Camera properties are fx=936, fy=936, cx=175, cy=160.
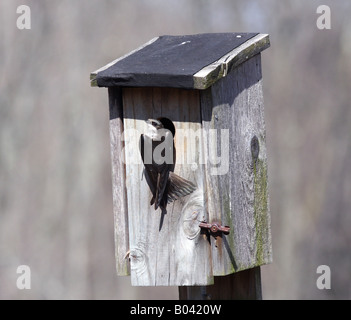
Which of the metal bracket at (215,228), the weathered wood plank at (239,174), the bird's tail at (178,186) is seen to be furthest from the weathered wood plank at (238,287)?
the bird's tail at (178,186)

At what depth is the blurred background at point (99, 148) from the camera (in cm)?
892

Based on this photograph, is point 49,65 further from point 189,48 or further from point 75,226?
point 189,48

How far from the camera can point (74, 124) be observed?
9.24 metres

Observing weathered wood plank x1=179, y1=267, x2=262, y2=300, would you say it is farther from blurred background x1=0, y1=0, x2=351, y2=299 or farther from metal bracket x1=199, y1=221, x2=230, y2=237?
blurred background x1=0, y1=0, x2=351, y2=299

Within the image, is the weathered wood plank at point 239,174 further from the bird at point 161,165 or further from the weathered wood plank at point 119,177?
the weathered wood plank at point 119,177

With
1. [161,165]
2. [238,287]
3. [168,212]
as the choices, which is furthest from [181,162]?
[238,287]

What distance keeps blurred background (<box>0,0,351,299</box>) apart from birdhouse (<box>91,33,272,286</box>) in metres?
4.68

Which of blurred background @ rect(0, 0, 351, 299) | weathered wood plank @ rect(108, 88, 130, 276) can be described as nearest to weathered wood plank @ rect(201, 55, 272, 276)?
weathered wood plank @ rect(108, 88, 130, 276)

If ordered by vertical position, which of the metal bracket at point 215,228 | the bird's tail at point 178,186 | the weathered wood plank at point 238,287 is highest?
the bird's tail at point 178,186

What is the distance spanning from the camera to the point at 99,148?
30.1ft

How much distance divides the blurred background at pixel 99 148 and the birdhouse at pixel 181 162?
4.68 metres

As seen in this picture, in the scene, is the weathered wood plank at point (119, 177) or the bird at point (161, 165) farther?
the weathered wood plank at point (119, 177)

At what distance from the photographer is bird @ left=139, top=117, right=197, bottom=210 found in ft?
13.0
